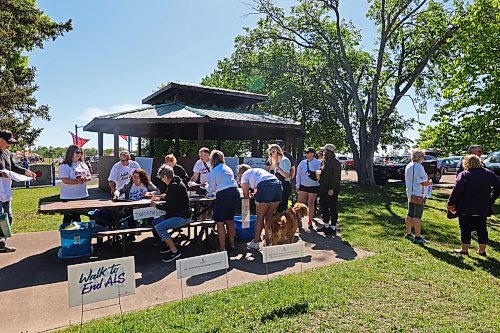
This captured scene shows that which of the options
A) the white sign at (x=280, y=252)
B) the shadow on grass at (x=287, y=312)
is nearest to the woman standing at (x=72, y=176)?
the white sign at (x=280, y=252)

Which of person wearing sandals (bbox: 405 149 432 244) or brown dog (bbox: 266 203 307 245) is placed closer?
brown dog (bbox: 266 203 307 245)

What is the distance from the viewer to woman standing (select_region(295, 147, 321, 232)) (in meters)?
7.22

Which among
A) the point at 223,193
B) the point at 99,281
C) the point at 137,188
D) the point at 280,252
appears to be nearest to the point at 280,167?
the point at 223,193

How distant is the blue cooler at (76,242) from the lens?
501 centimetres

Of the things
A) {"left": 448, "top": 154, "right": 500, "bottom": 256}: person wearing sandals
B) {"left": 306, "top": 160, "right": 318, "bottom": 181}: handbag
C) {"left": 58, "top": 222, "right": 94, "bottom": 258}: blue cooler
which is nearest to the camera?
{"left": 58, "top": 222, "right": 94, "bottom": 258}: blue cooler

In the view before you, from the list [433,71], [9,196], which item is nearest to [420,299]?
[9,196]

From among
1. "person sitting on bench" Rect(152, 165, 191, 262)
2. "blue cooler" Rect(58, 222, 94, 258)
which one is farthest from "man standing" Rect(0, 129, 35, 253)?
"person sitting on bench" Rect(152, 165, 191, 262)

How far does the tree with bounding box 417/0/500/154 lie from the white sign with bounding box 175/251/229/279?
513 inches

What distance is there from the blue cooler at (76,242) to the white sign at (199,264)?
2.37m

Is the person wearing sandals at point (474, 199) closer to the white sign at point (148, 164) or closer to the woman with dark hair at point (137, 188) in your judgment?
the woman with dark hair at point (137, 188)

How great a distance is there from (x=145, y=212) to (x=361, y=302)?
337 cm

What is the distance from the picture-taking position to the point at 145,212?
17.6ft

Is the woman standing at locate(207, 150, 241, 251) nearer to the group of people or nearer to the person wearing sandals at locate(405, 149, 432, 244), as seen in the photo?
the person wearing sandals at locate(405, 149, 432, 244)

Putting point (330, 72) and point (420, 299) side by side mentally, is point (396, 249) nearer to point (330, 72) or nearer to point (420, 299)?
point (420, 299)
